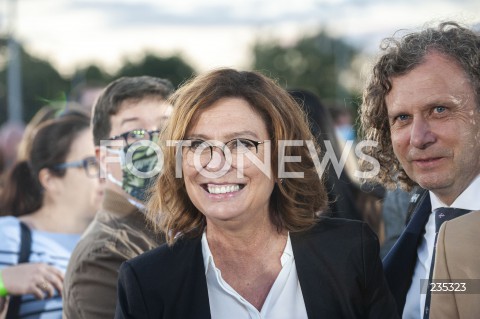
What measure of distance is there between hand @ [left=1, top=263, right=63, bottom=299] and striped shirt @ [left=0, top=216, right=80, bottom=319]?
3.0 inches

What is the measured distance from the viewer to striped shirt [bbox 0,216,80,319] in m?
4.00

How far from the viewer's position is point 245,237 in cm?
298

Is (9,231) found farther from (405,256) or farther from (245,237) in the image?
(405,256)

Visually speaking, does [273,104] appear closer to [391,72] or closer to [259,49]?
[391,72]

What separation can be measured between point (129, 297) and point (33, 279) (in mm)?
1364

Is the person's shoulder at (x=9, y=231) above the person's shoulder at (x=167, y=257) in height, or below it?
below

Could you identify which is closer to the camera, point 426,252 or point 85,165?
point 426,252

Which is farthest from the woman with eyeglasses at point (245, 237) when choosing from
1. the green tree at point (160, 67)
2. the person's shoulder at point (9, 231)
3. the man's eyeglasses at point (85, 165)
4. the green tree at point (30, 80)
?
the green tree at point (160, 67)

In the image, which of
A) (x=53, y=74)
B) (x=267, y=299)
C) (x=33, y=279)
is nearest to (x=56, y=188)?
(x=33, y=279)

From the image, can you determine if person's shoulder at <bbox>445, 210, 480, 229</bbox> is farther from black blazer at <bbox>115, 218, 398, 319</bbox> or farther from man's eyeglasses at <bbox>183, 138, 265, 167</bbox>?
man's eyeglasses at <bbox>183, 138, 265, 167</bbox>

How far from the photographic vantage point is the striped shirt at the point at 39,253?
4.00m

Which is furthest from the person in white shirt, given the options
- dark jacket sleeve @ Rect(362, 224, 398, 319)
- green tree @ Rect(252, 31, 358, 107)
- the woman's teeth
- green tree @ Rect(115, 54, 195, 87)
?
green tree @ Rect(115, 54, 195, 87)

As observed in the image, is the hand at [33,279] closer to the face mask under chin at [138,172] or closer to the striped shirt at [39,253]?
the striped shirt at [39,253]

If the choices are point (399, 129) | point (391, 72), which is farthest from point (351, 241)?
point (391, 72)
